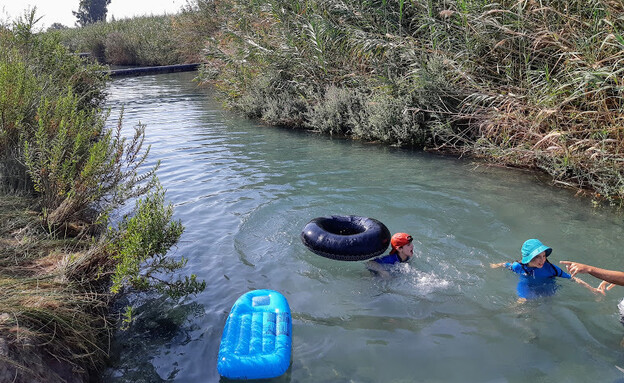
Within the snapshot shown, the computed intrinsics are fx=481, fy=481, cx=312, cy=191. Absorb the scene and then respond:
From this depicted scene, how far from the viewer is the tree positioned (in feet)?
226

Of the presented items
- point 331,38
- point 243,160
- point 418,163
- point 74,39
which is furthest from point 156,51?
point 418,163

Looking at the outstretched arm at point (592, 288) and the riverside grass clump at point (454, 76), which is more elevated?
the riverside grass clump at point (454, 76)

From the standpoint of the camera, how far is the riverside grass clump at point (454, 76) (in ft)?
23.8

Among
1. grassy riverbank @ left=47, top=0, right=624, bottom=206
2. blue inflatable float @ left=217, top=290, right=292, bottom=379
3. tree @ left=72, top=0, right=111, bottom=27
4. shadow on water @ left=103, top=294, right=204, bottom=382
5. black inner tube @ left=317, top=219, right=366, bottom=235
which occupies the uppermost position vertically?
tree @ left=72, top=0, right=111, bottom=27

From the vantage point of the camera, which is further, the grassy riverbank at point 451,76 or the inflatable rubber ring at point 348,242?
the grassy riverbank at point 451,76

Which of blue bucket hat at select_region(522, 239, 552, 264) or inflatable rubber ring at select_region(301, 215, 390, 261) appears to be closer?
blue bucket hat at select_region(522, 239, 552, 264)

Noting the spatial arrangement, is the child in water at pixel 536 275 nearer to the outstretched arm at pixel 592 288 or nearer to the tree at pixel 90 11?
the outstretched arm at pixel 592 288

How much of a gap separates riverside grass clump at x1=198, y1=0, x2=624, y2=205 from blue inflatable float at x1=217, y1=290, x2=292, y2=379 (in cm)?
532

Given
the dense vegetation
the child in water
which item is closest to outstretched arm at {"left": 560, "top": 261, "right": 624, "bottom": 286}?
the child in water

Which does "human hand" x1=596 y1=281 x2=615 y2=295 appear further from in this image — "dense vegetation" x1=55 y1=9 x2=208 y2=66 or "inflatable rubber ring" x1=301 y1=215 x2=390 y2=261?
"dense vegetation" x1=55 y1=9 x2=208 y2=66

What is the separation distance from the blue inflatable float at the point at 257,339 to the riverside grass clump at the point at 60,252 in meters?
Answer: 0.53

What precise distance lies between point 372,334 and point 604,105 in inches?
213

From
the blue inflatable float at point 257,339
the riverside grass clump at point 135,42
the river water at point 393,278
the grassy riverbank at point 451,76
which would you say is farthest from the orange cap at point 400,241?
the riverside grass clump at point 135,42

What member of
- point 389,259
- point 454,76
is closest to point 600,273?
point 389,259
